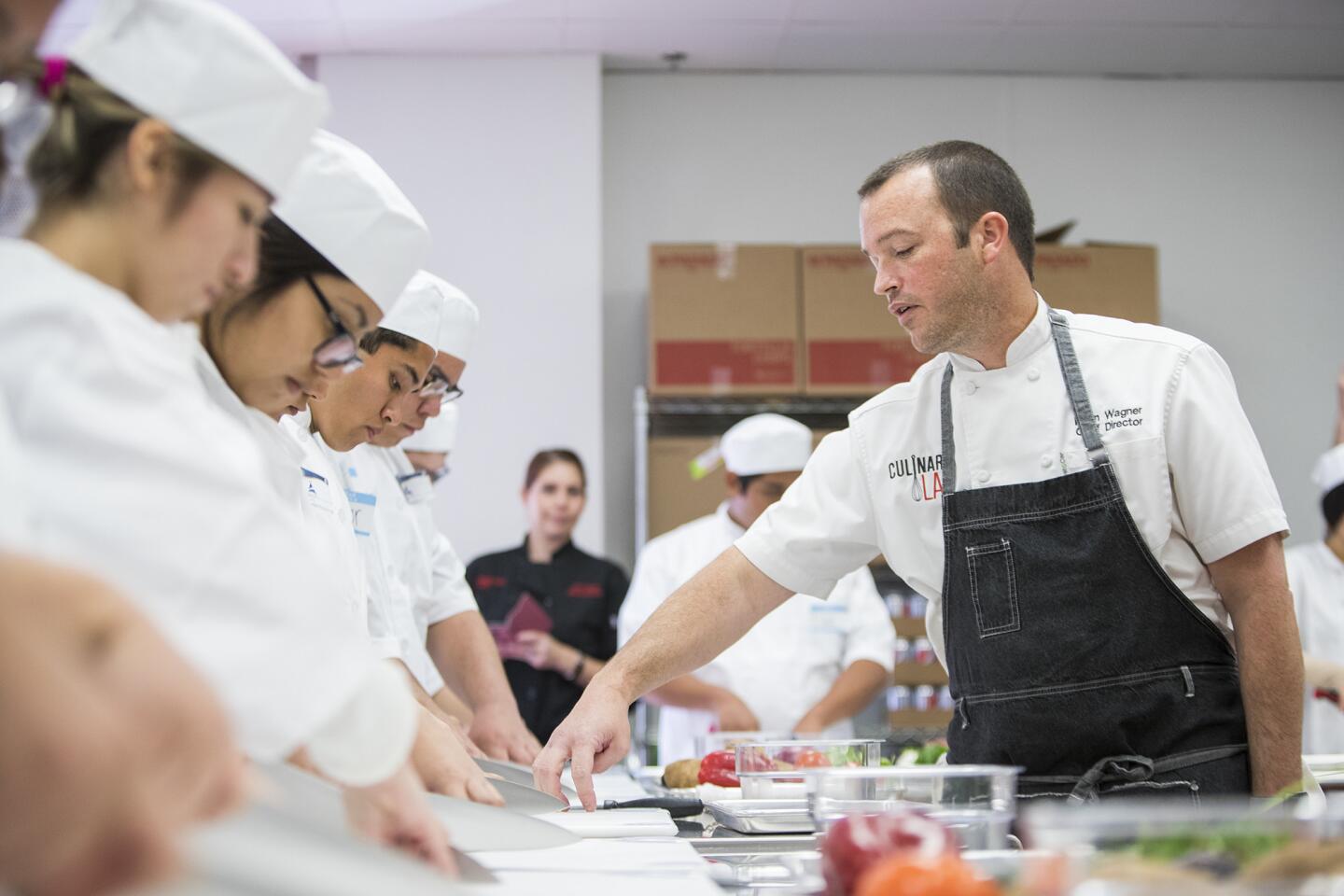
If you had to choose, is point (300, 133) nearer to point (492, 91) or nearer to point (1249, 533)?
point (1249, 533)

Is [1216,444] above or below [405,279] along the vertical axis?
below

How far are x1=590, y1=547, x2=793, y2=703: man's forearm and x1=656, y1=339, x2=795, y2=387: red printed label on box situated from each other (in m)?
2.67

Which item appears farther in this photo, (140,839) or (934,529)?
(934,529)

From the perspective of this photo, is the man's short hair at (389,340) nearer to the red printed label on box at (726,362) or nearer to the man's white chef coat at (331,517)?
the man's white chef coat at (331,517)

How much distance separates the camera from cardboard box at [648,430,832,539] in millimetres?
4641

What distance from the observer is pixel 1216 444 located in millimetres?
1683

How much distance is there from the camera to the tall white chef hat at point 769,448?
12.3 ft

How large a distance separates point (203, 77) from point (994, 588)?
1.17 m

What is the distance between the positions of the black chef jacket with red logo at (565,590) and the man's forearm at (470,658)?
1.16 m

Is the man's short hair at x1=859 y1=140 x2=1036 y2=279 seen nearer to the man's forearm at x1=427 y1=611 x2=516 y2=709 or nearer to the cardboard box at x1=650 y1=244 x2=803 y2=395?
the man's forearm at x1=427 y1=611 x2=516 y2=709

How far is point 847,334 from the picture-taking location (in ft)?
15.2

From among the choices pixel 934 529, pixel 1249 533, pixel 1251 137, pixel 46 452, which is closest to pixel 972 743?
pixel 934 529

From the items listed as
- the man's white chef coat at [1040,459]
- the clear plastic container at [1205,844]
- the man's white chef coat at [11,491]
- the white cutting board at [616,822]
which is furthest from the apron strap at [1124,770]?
the man's white chef coat at [11,491]

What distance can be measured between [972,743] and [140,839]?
1.31m
